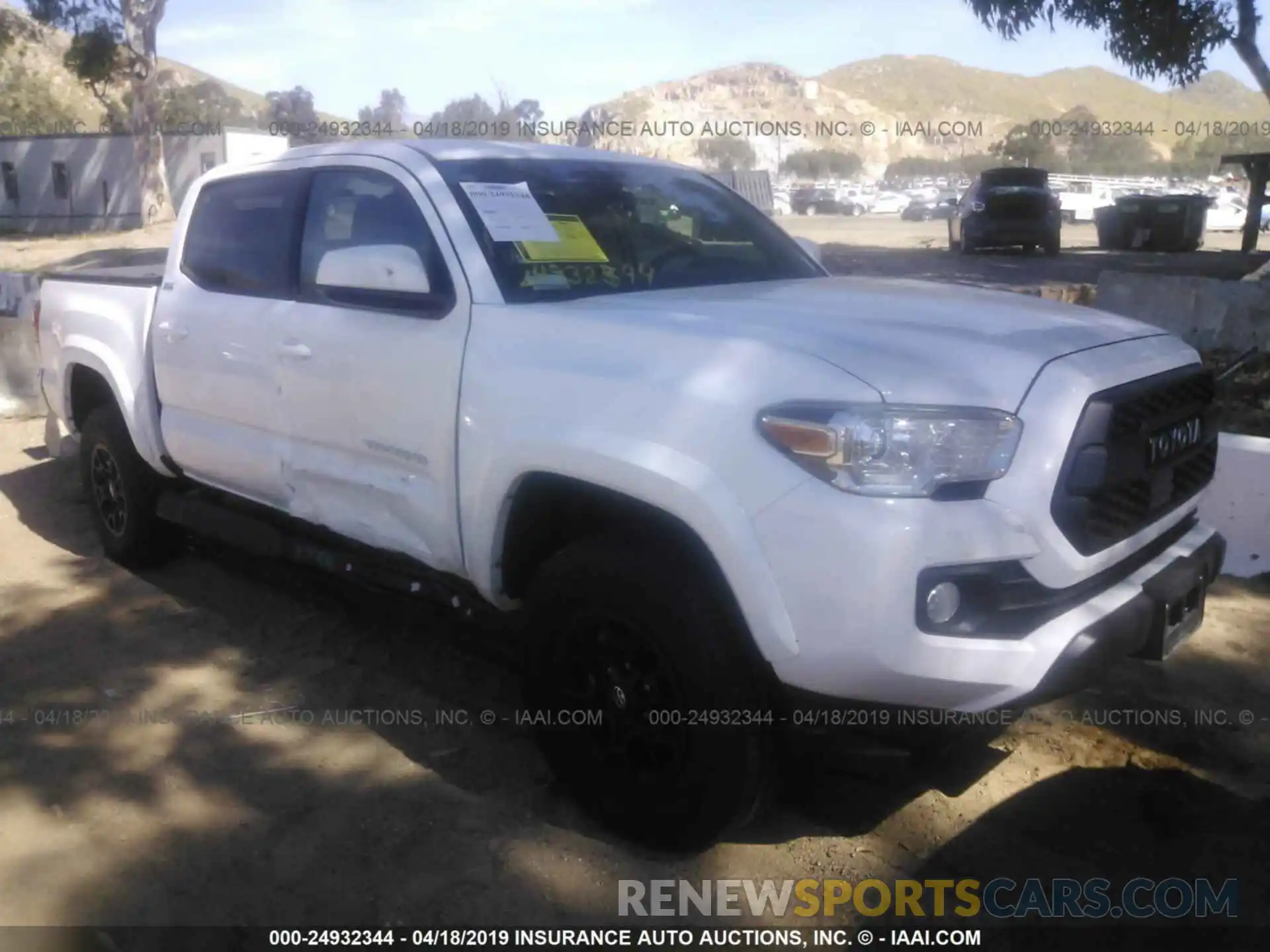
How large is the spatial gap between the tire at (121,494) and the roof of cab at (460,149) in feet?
5.61

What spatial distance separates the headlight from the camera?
2.46 metres

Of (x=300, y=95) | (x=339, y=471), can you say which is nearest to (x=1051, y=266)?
(x=339, y=471)

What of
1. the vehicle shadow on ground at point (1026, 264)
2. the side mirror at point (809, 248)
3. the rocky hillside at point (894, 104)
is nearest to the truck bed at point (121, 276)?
the side mirror at point (809, 248)

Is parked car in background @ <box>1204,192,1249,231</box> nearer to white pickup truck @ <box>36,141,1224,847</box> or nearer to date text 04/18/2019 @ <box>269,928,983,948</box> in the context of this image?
white pickup truck @ <box>36,141,1224,847</box>

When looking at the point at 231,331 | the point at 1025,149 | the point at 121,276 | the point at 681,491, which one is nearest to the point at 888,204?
the point at 1025,149

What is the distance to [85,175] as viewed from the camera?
118ft

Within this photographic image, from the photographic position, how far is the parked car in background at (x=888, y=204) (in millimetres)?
52875

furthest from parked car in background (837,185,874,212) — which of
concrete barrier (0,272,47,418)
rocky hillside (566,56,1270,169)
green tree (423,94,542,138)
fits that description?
concrete barrier (0,272,47,418)

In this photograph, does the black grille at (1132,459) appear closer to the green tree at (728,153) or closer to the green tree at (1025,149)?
the green tree at (1025,149)

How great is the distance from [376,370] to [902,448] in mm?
1735

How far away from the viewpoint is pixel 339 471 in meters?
3.69

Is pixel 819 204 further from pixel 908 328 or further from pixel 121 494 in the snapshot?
pixel 908 328

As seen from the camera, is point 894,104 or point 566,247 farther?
point 894,104

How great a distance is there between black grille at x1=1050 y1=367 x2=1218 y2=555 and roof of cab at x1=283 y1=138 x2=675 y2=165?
81.5 inches
